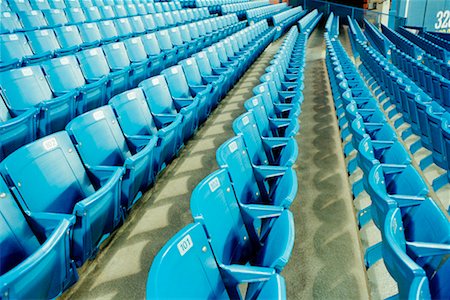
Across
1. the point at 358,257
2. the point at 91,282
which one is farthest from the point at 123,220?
the point at 358,257

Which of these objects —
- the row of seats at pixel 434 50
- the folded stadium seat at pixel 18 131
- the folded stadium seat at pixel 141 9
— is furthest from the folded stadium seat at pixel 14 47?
the row of seats at pixel 434 50

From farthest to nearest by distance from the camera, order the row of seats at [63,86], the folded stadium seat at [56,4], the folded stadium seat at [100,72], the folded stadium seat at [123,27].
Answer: the folded stadium seat at [56,4] < the folded stadium seat at [123,27] < the folded stadium seat at [100,72] < the row of seats at [63,86]

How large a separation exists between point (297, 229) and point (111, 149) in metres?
0.54

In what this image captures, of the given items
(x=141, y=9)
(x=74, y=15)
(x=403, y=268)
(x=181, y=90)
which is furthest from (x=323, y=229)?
(x=141, y=9)

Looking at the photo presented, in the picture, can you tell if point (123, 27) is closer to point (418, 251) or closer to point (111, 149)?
point (111, 149)

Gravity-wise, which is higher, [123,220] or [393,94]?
[123,220]

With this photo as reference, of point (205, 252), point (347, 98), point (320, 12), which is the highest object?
point (205, 252)

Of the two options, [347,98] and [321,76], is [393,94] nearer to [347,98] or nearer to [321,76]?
[347,98]

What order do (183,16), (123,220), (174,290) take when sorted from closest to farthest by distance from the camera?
(174,290), (123,220), (183,16)

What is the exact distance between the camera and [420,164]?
128cm

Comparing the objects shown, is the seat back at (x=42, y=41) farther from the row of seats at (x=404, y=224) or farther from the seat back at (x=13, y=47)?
the row of seats at (x=404, y=224)

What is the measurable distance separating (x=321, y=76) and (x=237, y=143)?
2.02 meters

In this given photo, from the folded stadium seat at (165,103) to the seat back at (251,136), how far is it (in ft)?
0.78

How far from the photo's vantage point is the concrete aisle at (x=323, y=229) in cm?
74
